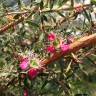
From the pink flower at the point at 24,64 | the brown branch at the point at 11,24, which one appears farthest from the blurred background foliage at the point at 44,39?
the pink flower at the point at 24,64

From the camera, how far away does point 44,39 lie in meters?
2.53

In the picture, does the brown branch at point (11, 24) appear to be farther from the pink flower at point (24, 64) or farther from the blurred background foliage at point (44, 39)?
the pink flower at point (24, 64)

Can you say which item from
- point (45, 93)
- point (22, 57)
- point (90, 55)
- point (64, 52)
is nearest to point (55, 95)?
point (45, 93)

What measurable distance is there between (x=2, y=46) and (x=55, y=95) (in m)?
0.60

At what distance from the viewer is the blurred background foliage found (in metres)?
2.42

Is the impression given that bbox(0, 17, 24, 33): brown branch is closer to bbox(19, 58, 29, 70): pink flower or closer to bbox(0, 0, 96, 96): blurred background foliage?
bbox(0, 0, 96, 96): blurred background foliage

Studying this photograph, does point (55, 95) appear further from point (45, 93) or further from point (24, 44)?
point (24, 44)

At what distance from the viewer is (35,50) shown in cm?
254

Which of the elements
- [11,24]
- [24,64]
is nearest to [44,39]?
[11,24]

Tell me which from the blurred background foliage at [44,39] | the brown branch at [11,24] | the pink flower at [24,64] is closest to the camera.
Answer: the pink flower at [24,64]

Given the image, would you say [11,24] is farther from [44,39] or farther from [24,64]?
[24,64]

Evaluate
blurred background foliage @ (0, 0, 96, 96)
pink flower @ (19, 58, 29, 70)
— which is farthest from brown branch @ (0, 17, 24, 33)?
pink flower @ (19, 58, 29, 70)

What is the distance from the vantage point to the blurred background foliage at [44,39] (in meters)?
2.42

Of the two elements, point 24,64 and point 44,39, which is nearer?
point 24,64
